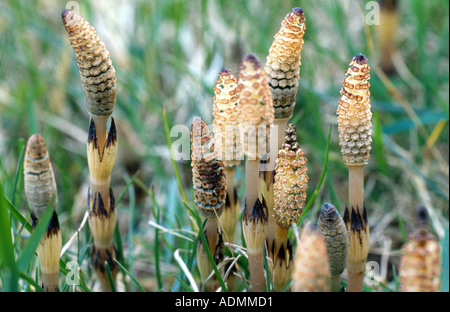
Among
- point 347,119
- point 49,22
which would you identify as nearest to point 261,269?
point 347,119

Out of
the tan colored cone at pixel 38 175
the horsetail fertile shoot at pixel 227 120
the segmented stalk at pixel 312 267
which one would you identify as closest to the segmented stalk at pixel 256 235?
the horsetail fertile shoot at pixel 227 120

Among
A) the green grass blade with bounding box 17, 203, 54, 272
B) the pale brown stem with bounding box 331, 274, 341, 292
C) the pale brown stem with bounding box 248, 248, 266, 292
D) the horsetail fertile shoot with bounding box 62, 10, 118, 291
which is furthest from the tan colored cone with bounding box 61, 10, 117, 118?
the pale brown stem with bounding box 331, 274, 341, 292

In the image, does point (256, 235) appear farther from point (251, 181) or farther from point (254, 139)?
point (254, 139)

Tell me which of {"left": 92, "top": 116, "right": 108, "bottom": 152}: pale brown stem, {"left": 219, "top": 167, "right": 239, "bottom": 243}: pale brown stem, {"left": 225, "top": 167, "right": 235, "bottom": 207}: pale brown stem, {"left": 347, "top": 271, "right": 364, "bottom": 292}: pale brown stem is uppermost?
{"left": 92, "top": 116, "right": 108, "bottom": 152}: pale brown stem

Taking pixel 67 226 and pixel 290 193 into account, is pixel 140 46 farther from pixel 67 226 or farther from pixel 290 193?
pixel 290 193

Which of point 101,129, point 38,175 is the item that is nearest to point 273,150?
point 101,129

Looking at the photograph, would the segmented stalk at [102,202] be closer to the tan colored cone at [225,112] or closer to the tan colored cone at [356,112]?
the tan colored cone at [225,112]

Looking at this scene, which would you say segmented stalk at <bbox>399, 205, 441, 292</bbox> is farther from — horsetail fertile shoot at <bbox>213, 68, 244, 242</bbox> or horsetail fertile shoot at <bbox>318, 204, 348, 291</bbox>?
horsetail fertile shoot at <bbox>213, 68, 244, 242</bbox>

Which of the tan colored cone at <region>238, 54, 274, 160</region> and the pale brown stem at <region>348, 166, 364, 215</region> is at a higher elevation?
the tan colored cone at <region>238, 54, 274, 160</region>
